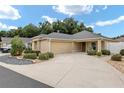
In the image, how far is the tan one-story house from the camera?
25469 mm

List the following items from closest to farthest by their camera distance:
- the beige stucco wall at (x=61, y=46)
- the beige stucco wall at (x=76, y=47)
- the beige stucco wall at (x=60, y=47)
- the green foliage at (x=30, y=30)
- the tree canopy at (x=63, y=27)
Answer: the beige stucco wall at (x=61, y=46) → the beige stucco wall at (x=60, y=47) → the beige stucco wall at (x=76, y=47) → the tree canopy at (x=63, y=27) → the green foliage at (x=30, y=30)

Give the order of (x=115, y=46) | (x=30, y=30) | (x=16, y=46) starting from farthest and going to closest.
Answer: (x=30, y=30)
(x=115, y=46)
(x=16, y=46)

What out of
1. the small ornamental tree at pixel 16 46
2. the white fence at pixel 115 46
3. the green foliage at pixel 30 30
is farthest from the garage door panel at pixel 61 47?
the green foliage at pixel 30 30

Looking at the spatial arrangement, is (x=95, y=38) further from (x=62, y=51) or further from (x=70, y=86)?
(x=70, y=86)

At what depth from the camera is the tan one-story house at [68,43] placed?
25.5 m

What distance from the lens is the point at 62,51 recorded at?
27.3 m

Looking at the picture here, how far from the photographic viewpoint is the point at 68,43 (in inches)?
1135

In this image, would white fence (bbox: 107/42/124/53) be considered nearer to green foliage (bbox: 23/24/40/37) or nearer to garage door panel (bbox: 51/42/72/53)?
garage door panel (bbox: 51/42/72/53)

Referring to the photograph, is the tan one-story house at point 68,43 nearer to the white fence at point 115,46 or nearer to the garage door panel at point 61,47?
the garage door panel at point 61,47

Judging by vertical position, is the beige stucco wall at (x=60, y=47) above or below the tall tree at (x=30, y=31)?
below

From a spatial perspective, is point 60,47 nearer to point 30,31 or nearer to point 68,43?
point 68,43

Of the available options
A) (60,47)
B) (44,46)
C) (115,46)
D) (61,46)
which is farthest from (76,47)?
(115,46)
